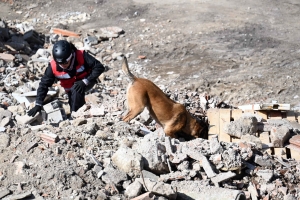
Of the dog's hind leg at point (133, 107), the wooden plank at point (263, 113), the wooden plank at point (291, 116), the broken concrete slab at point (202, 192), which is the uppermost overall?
the dog's hind leg at point (133, 107)

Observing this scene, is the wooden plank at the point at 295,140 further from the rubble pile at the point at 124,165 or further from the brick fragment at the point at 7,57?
the brick fragment at the point at 7,57

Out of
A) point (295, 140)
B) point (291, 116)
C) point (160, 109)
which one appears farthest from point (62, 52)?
point (291, 116)

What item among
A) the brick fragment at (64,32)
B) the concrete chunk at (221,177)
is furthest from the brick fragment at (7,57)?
the concrete chunk at (221,177)

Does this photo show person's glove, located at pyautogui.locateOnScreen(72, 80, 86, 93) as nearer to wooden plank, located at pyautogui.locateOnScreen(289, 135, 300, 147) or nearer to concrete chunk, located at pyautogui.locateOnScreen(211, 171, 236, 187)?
concrete chunk, located at pyautogui.locateOnScreen(211, 171, 236, 187)

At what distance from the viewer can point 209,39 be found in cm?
1436

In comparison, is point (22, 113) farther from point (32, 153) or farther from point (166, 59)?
point (166, 59)

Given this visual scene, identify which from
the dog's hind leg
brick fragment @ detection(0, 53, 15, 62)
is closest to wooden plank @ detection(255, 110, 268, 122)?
the dog's hind leg

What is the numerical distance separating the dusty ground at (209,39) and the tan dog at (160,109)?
A: 199 centimetres

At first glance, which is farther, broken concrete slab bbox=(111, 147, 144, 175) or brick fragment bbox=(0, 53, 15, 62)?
brick fragment bbox=(0, 53, 15, 62)

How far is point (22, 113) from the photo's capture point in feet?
32.6

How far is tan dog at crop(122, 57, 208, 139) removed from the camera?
8.86 meters

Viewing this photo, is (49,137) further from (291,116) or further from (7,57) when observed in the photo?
(7,57)

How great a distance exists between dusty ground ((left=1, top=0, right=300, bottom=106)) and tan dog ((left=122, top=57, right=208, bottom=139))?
6.54 feet

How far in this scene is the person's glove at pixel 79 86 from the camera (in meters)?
8.73
